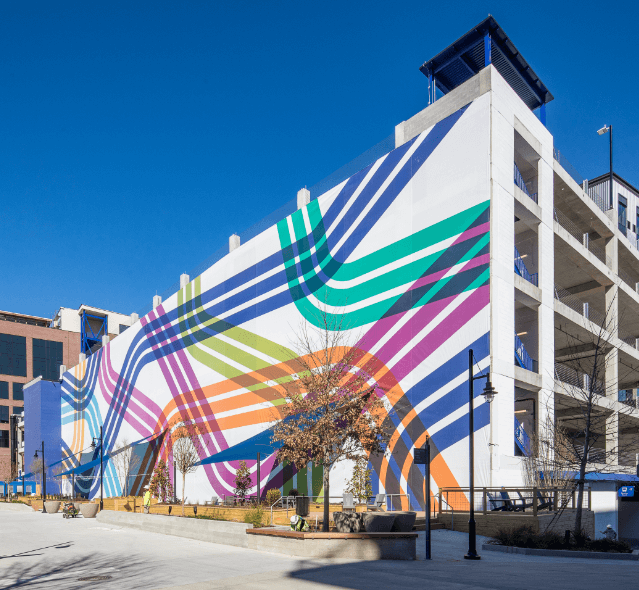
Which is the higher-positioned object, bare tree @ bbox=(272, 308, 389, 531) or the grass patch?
bare tree @ bbox=(272, 308, 389, 531)

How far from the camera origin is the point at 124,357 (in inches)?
2267

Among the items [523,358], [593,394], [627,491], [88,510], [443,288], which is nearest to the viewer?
[443,288]

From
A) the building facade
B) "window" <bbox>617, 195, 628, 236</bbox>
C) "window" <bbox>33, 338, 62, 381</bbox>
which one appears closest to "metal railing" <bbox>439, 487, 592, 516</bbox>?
the building facade

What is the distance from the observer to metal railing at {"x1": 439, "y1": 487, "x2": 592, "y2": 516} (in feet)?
69.9

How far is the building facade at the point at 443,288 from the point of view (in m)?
25.3

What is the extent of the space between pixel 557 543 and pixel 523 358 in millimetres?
10400

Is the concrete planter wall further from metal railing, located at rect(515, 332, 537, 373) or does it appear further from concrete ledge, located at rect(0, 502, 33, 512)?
metal railing, located at rect(515, 332, 537, 373)

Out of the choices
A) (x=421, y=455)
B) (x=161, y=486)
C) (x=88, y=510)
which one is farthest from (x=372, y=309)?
(x=88, y=510)

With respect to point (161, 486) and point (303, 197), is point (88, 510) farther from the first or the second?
point (303, 197)

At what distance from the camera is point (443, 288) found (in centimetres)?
2656

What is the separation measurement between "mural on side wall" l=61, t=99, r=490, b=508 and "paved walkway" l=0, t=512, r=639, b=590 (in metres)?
6.88

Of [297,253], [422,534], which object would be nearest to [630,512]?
[422,534]

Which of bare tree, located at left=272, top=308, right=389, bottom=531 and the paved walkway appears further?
bare tree, located at left=272, top=308, right=389, bottom=531

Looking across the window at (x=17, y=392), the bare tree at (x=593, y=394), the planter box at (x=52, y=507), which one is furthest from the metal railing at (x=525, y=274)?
the window at (x=17, y=392)
